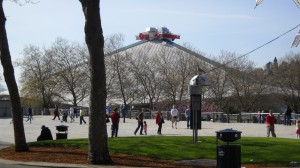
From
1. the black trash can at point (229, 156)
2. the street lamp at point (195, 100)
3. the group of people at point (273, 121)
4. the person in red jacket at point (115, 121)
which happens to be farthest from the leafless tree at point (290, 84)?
the black trash can at point (229, 156)

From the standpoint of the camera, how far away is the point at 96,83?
50.0 feet

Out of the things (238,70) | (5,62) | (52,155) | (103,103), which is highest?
(238,70)

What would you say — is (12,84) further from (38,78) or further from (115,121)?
(38,78)

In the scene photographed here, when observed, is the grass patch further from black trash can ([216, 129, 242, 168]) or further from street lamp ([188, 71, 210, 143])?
black trash can ([216, 129, 242, 168])

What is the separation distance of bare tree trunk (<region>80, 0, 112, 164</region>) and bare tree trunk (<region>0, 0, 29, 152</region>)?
493 centimetres

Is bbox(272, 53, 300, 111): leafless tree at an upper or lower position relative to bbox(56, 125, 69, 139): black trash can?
upper

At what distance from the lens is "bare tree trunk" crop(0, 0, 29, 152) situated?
62.2 feet

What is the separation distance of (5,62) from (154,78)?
58262 millimetres

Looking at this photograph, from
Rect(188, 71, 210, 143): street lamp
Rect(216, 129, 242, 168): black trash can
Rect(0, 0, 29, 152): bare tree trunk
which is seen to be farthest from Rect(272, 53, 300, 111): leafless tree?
Rect(216, 129, 242, 168): black trash can

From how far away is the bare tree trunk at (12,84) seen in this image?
1895 centimetres

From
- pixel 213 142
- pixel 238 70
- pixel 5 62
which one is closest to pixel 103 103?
pixel 5 62

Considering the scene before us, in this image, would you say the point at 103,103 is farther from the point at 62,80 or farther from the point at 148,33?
the point at 148,33

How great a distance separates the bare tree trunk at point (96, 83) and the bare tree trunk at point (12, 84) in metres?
4.93

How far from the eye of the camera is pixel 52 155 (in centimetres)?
1775
